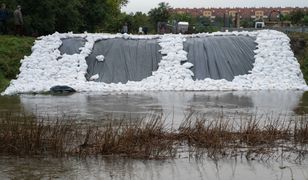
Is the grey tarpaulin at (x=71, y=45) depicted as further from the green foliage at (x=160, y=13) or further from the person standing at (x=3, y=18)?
the green foliage at (x=160, y=13)

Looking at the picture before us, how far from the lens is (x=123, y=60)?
18.7 meters

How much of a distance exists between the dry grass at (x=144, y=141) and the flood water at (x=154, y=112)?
0.68 feet

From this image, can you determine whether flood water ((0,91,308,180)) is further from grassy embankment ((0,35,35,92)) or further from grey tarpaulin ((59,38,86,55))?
grey tarpaulin ((59,38,86,55))

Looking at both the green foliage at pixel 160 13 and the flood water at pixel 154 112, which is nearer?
the flood water at pixel 154 112

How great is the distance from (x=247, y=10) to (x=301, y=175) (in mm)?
68986

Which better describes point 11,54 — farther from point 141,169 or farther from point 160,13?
point 160,13

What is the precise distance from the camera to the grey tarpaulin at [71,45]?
1914cm

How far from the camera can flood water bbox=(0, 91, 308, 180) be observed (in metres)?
6.71

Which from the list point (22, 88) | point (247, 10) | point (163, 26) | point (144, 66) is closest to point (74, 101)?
point (22, 88)

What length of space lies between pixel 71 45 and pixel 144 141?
12.3 metres

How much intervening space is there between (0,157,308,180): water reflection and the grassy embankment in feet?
31.8

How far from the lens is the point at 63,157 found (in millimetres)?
7359

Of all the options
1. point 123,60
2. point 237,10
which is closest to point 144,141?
point 123,60

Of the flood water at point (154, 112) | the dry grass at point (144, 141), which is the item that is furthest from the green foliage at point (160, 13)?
the dry grass at point (144, 141)
